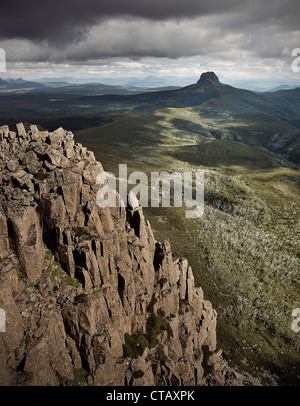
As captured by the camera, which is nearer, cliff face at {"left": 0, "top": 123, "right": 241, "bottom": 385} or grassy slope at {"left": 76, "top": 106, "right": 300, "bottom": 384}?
cliff face at {"left": 0, "top": 123, "right": 241, "bottom": 385}

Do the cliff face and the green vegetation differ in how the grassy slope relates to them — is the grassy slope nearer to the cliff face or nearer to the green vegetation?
the cliff face

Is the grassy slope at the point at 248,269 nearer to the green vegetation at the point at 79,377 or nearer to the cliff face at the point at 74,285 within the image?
the cliff face at the point at 74,285

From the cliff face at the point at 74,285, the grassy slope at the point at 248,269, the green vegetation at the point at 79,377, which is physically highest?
the cliff face at the point at 74,285

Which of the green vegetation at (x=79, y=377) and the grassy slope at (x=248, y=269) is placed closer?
the green vegetation at (x=79, y=377)

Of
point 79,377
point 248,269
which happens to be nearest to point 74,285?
point 79,377

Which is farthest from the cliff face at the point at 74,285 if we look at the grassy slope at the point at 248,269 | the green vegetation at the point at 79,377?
the grassy slope at the point at 248,269

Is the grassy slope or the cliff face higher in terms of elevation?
the cliff face

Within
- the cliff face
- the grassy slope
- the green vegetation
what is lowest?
the grassy slope

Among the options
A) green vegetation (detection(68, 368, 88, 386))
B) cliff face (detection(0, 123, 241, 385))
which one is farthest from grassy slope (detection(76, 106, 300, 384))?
green vegetation (detection(68, 368, 88, 386))
